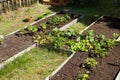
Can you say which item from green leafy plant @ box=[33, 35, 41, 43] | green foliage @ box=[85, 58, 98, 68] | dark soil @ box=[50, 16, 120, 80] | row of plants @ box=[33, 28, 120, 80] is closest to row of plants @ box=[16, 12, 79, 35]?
green leafy plant @ box=[33, 35, 41, 43]

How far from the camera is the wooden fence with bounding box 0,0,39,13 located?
37.8 ft

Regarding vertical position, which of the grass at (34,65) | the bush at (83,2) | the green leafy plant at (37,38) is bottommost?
the grass at (34,65)

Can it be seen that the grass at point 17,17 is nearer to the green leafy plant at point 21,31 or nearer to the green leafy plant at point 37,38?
the green leafy plant at point 21,31

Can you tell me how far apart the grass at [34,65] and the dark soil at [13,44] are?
1.14 feet

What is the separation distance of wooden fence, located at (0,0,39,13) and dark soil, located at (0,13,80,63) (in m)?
2.75

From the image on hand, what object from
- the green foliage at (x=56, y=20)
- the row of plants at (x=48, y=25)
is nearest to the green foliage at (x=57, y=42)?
the row of plants at (x=48, y=25)

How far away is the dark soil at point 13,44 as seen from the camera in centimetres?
786

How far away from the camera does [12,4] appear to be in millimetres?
11891

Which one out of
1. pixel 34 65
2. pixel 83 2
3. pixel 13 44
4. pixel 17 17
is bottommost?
pixel 34 65

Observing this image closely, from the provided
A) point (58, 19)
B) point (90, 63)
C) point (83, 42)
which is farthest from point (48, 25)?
point (90, 63)

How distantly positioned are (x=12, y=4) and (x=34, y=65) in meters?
5.30

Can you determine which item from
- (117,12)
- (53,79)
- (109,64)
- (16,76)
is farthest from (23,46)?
(117,12)

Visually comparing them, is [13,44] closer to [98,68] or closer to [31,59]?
[31,59]

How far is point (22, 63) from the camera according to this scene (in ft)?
24.4
